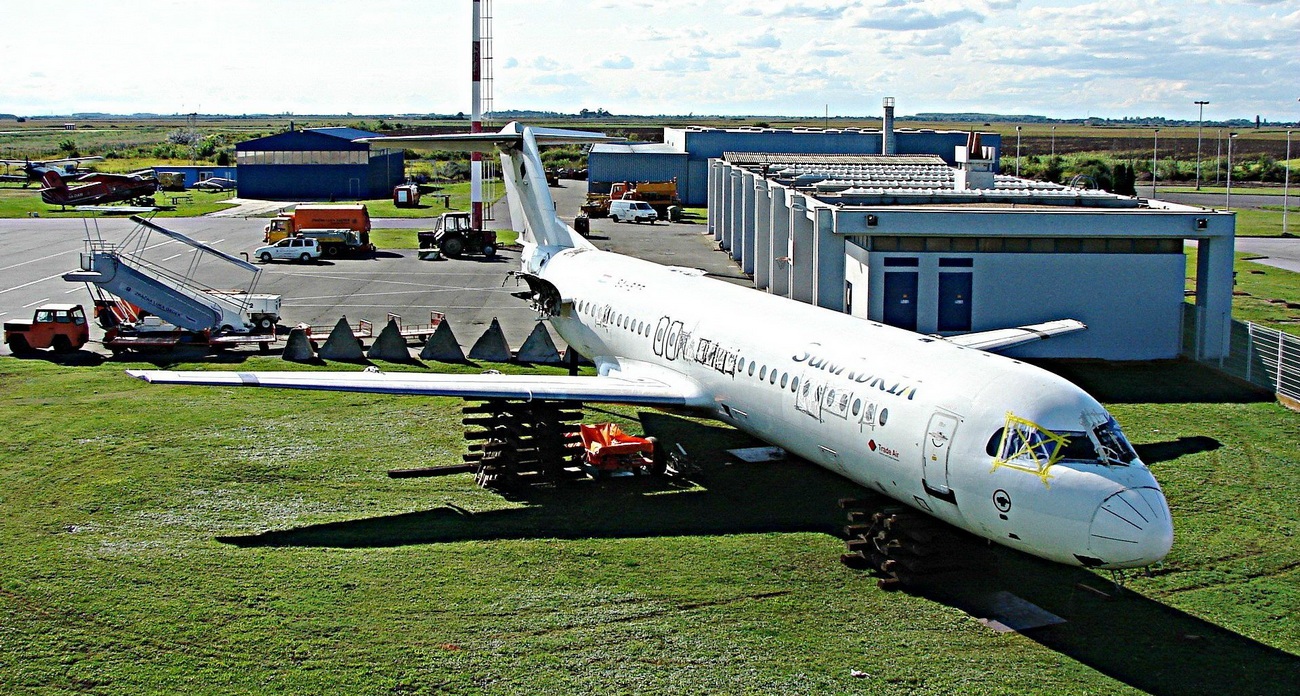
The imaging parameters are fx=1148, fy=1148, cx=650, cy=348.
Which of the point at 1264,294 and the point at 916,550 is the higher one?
the point at 1264,294

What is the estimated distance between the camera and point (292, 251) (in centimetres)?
6888

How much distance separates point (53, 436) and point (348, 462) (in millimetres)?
8190

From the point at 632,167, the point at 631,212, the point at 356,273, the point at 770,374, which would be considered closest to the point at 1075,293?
the point at 770,374

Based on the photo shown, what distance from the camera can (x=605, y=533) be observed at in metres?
23.3

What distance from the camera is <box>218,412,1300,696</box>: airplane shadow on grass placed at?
17625 mm

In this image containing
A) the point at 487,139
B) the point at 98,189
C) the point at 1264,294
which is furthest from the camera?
the point at 98,189

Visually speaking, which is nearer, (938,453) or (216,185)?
(938,453)

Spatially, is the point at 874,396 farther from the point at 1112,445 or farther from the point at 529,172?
the point at 529,172

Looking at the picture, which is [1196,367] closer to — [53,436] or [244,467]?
[244,467]

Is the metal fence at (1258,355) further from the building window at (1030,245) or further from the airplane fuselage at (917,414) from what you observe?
the airplane fuselage at (917,414)

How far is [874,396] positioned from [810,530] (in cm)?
386

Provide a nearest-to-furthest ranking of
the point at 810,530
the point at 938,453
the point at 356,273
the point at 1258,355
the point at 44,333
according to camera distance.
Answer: the point at 938,453 → the point at 810,530 → the point at 1258,355 → the point at 44,333 → the point at 356,273

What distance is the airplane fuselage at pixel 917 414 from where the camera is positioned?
17672 mm

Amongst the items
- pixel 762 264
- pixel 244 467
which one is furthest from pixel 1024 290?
pixel 244 467
